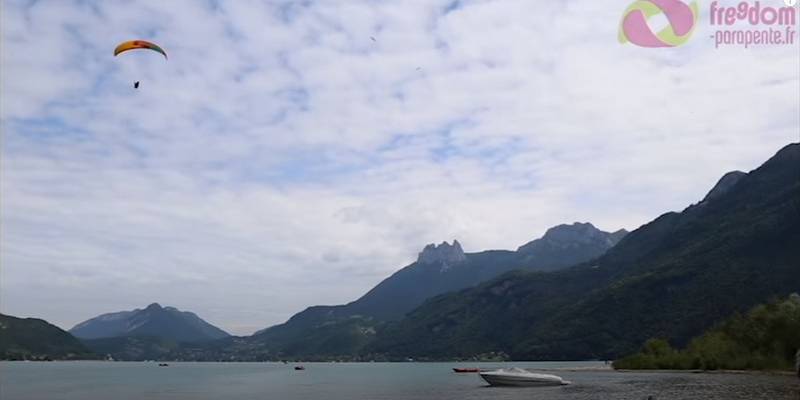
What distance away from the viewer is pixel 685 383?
286ft

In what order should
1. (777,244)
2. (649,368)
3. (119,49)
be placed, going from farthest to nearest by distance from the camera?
(777,244) < (649,368) < (119,49)

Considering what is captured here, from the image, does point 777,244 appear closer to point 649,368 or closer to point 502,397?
point 649,368

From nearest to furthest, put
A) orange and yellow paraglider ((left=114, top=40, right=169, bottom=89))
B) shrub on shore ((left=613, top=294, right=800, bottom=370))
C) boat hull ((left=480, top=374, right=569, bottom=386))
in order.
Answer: orange and yellow paraglider ((left=114, top=40, right=169, bottom=89)) → shrub on shore ((left=613, top=294, right=800, bottom=370)) → boat hull ((left=480, top=374, right=569, bottom=386))

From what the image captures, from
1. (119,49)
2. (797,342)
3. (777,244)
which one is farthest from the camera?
(777,244)

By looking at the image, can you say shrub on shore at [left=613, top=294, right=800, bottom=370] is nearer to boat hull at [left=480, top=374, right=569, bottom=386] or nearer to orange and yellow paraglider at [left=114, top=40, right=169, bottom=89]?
boat hull at [left=480, top=374, right=569, bottom=386]

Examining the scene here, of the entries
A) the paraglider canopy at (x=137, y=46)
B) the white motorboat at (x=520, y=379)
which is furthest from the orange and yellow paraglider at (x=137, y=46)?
the white motorboat at (x=520, y=379)

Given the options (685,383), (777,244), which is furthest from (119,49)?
(777,244)

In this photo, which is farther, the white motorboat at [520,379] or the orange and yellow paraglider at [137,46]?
the white motorboat at [520,379]

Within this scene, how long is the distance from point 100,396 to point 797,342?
95.5 metres

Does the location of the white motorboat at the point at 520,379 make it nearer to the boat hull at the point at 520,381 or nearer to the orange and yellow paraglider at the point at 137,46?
the boat hull at the point at 520,381

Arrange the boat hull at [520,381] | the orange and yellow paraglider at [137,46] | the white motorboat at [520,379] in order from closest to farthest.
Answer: the orange and yellow paraglider at [137,46] < the boat hull at [520,381] < the white motorboat at [520,379]

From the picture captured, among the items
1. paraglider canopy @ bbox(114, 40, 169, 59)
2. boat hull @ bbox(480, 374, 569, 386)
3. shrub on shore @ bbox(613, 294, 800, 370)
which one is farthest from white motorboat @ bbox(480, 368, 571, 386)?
paraglider canopy @ bbox(114, 40, 169, 59)

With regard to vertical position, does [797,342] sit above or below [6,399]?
above

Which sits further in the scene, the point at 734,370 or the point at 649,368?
the point at 649,368
